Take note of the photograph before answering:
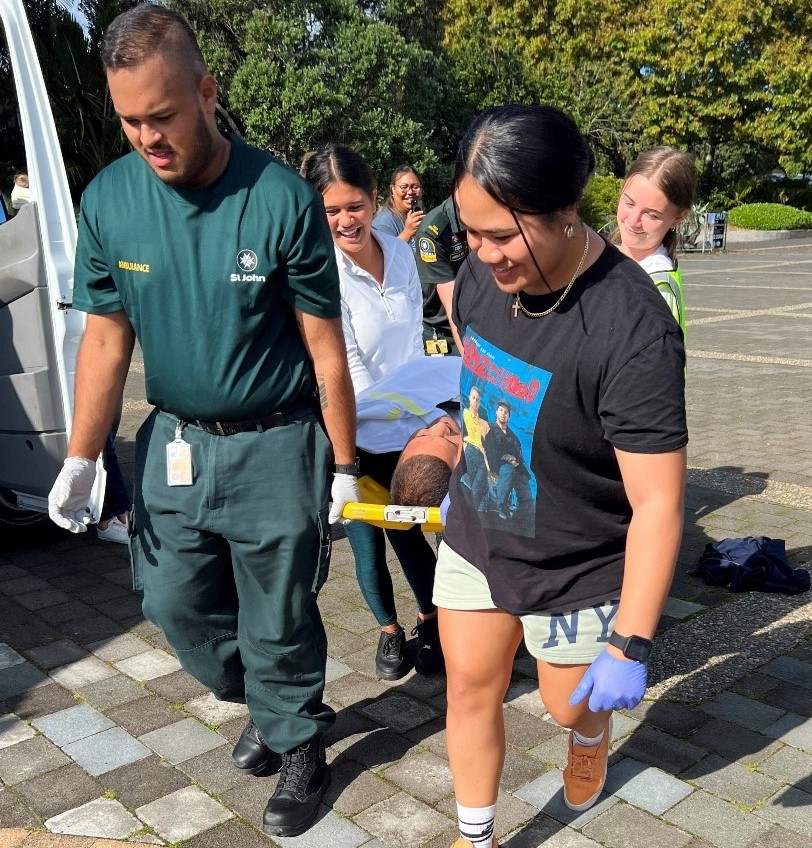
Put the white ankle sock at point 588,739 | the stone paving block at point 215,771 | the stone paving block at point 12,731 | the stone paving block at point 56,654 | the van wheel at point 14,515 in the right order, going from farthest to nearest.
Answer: the van wheel at point 14,515 < the stone paving block at point 56,654 < the stone paving block at point 12,731 < the stone paving block at point 215,771 < the white ankle sock at point 588,739

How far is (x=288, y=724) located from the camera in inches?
108

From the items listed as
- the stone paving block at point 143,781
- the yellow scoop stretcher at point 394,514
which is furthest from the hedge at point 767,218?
the stone paving block at point 143,781

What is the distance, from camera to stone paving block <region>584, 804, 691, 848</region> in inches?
102

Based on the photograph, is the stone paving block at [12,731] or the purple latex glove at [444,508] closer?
the purple latex glove at [444,508]

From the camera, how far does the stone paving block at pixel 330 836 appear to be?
8.68 feet

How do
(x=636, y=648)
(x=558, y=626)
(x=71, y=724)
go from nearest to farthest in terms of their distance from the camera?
(x=636, y=648) < (x=558, y=626) < (x=71, y=724)

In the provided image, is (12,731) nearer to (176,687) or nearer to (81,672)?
A: (81,672)

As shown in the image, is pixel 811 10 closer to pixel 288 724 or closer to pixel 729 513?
pixel 729 513

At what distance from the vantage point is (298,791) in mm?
2742

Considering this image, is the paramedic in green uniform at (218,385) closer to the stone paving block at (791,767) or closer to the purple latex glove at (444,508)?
the purple latex glove at (444,508)

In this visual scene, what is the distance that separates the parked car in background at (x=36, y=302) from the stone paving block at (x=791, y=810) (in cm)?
279

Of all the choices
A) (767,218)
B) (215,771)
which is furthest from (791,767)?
(767,218)

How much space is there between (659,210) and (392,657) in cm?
190

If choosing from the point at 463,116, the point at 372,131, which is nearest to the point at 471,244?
the point at 372,131
